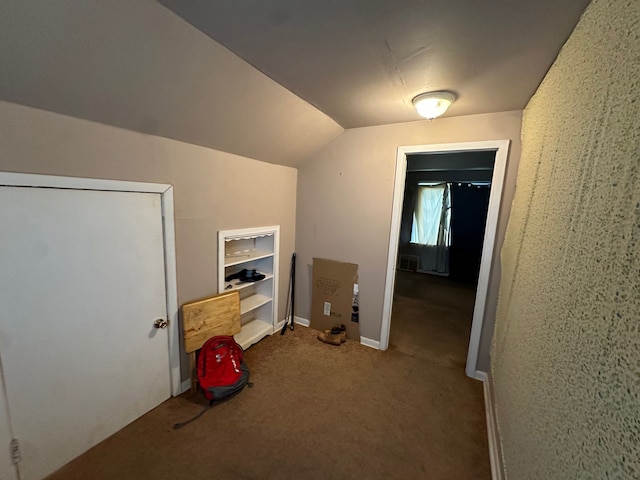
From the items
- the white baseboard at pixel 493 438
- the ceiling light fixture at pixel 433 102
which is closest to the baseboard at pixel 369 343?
the white baseboard at pixel 493 438

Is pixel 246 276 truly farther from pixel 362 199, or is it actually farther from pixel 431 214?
pixel 431 214

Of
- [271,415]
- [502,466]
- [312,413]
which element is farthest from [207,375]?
[502,466]

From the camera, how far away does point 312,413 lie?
1.91 m

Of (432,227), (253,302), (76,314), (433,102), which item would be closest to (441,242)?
(432,227)

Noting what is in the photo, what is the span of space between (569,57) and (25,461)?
3.36 meters

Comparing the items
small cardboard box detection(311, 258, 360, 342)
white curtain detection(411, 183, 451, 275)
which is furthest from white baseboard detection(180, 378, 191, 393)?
white curtain detection(411, 183, 451, 275)

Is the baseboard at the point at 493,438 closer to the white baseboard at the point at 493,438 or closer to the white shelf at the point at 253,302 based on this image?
the white baseboard at the point at 493,438

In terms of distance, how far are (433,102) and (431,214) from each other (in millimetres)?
4241

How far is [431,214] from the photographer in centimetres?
569

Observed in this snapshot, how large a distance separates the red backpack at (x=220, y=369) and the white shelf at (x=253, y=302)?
55 centimetres

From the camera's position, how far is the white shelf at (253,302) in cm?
275

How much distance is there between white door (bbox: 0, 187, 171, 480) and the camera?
126 centimetres

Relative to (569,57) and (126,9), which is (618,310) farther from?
(126,9)

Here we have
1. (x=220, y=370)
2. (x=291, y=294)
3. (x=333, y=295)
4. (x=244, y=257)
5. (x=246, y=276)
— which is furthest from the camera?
(x=291, y=294)
